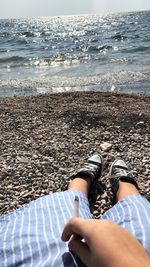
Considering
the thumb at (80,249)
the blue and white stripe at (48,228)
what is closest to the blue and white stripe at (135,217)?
the blue and white stripe at (48,228)

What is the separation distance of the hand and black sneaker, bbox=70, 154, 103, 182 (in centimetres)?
180

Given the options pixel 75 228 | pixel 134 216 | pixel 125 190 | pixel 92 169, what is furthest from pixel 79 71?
pixel 75 228

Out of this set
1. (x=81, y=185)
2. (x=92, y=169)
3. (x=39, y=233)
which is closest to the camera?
(x=39, y=233)

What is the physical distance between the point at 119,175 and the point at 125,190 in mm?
419

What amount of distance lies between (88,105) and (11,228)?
5.02 m

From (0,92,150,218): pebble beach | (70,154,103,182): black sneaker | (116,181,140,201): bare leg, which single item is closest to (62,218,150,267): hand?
(116,181,140,201): bare leg

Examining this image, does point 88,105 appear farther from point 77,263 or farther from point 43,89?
point 77,263

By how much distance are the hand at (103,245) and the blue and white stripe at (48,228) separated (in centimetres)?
15

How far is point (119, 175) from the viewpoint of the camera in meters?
4.02

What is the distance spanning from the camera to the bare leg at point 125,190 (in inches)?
137

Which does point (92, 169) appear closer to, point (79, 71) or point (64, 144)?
point (64, 144)

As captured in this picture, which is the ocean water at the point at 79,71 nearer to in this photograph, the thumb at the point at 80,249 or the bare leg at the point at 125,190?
the bare leg at the point at 125,190

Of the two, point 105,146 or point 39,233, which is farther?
point 105,146

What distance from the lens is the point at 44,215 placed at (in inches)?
115
